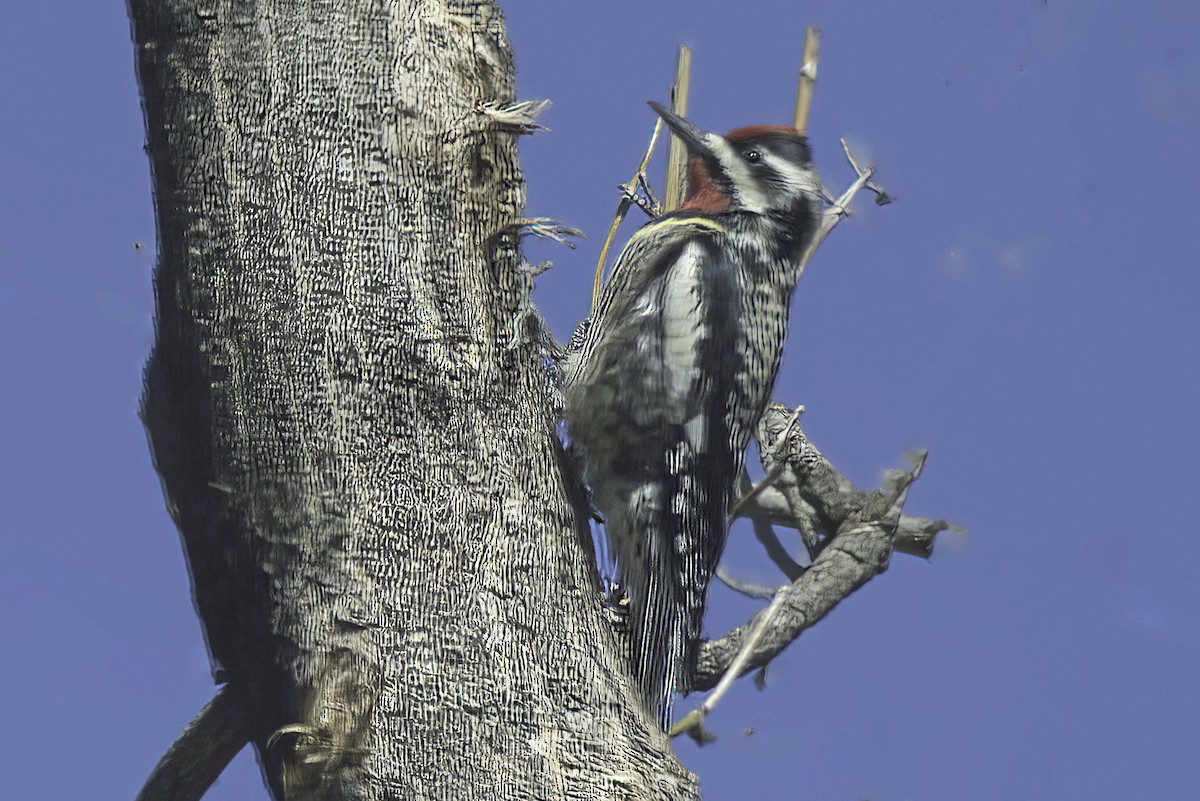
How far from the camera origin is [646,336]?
199cm

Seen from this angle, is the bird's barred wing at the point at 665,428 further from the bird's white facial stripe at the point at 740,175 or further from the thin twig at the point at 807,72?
the thin twig at the point at 807,72

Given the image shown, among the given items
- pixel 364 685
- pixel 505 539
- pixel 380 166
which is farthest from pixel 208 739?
pixel 380 166

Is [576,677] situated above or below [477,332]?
below

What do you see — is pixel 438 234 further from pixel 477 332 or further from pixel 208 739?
pixel 208 739

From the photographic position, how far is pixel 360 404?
5.05ft

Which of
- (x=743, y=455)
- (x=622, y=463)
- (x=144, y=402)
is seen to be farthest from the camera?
(x=743, y=455)

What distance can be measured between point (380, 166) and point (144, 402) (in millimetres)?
500

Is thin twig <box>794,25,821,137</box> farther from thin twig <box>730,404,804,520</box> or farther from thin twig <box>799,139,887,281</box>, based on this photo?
thin twig <box>730,404,804,520</box>

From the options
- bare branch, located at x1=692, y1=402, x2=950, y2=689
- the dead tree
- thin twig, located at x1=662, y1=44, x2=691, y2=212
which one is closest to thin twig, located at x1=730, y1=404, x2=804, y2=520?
bare branch, located at x1=692, y1=402, x2=950, y2=689

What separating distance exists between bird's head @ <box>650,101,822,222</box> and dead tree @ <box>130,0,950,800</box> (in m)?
0.70

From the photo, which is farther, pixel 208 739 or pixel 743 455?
pixel 743 455

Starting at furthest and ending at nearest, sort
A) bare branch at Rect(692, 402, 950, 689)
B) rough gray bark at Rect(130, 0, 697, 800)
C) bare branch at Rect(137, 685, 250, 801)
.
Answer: bare branch at Rect(692, 402, 950, 689) < bare branch at Rect(137, 685, 250, 801) < rough gray bark at Rect(130, 0, 697, 800)

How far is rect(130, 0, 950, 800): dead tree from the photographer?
1.53m

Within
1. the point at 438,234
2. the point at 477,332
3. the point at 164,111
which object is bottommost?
the point at 477,332
